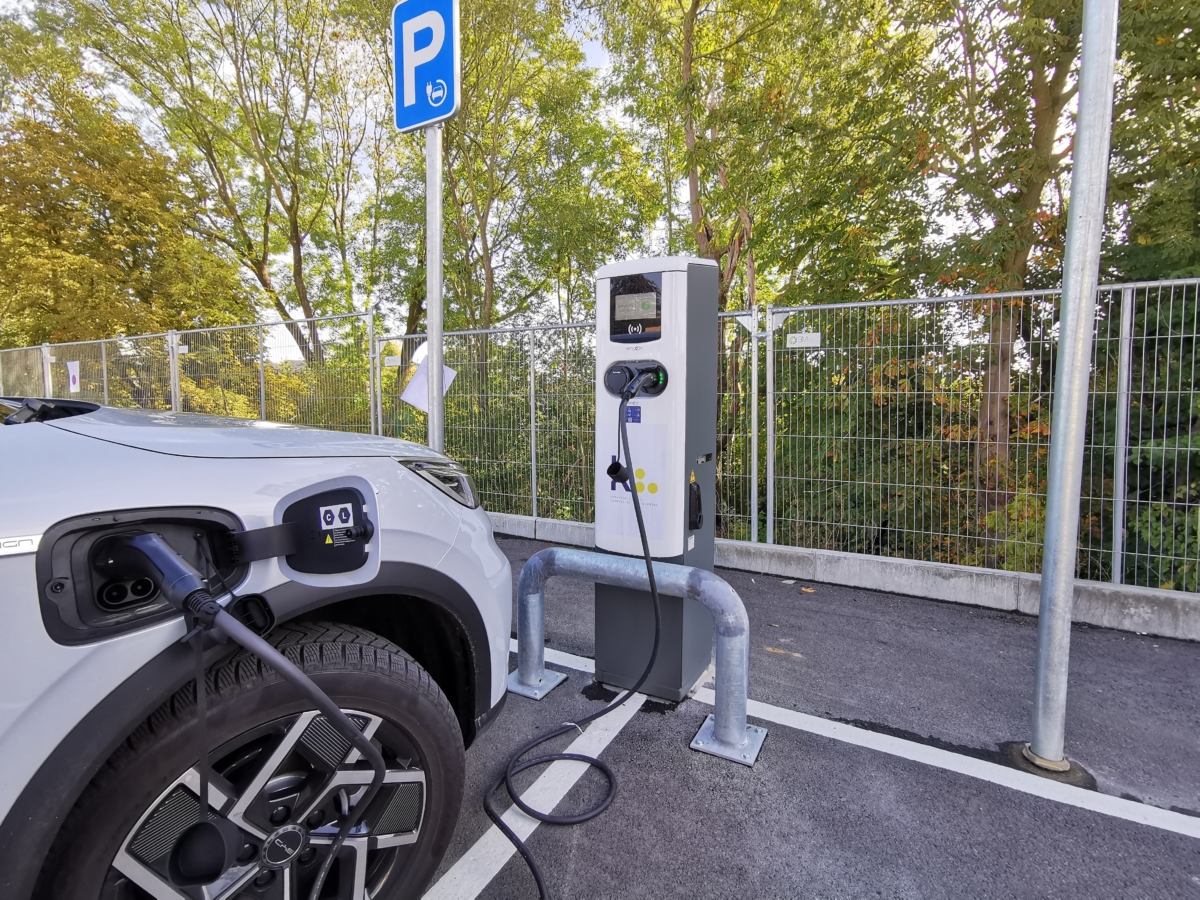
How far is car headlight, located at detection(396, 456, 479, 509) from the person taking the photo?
1728 millimetres

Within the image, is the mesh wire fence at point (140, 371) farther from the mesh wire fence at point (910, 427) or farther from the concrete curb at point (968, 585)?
the concrete curb at point (968, 585)

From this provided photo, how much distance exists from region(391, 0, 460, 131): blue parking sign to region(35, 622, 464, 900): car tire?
2632mm

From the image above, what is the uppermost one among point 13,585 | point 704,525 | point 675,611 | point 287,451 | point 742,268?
point 742,268

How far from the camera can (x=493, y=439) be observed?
19.7 ft

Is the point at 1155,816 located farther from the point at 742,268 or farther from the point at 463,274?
the point at 463,274

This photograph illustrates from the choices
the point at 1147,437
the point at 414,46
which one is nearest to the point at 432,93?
→ the point at 414,46

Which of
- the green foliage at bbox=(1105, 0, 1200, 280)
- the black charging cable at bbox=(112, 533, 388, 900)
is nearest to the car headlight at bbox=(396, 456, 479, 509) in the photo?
the black charging cable at bbox=(112, 533, 388, 900)

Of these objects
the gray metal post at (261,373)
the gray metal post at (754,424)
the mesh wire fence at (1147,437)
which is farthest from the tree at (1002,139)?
the gray metal post at (261,373)

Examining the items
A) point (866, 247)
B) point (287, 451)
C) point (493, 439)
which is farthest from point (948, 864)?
point (866, 247)

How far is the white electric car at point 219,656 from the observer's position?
989 mm

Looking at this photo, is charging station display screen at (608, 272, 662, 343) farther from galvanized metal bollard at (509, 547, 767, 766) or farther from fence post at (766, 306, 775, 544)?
fence post at (766, 306, 775, 544)

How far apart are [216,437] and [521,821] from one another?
1.63m

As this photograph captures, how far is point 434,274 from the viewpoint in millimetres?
3188

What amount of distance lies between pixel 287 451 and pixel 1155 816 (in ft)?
10.3
